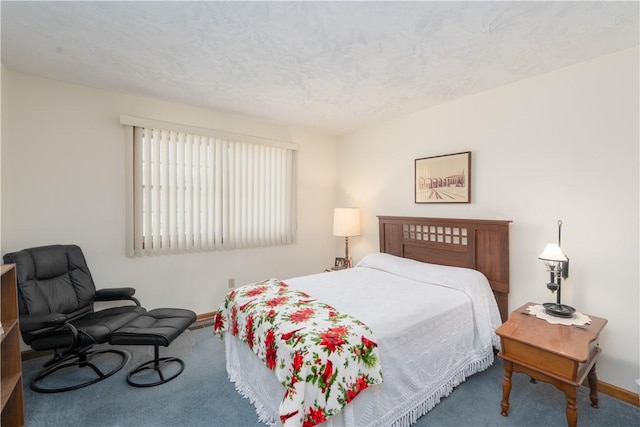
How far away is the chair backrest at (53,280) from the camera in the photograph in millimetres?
2291

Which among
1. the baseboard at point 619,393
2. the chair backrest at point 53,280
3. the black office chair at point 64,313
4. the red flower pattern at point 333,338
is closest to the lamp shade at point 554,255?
the baseboard at point 619,393

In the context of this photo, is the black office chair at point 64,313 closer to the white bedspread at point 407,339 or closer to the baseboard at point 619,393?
the white bedspread at point 407,339

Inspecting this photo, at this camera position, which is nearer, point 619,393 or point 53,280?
point 619,393

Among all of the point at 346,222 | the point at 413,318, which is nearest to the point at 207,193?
the point at 346,222

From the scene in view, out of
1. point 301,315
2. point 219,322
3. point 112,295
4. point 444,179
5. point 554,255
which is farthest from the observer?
point 444,179

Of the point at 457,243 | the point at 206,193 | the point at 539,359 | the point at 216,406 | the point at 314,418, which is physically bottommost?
the point at 216,406

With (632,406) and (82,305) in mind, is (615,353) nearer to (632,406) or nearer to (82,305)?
(632,406)

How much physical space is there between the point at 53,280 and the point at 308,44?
9.28 feet

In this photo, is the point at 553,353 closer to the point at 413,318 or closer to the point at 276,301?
the point at 413,318

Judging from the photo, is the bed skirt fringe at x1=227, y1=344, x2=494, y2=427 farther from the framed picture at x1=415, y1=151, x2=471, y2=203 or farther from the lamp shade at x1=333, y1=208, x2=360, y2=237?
the lamp shade at x1=333, y1=208, x2=360, y2=237

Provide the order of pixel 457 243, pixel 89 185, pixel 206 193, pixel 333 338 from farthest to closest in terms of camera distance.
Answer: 1. pixel 206 193
2. pixel 457 243
3. pixel 89 185
4. pixel 333 338

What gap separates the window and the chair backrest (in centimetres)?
47

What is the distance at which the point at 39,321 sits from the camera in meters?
2.03

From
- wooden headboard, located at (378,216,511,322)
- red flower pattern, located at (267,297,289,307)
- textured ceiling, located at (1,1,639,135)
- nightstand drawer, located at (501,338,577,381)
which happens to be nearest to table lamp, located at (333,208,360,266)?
wooden headboard, located at (378,216,511,322)
